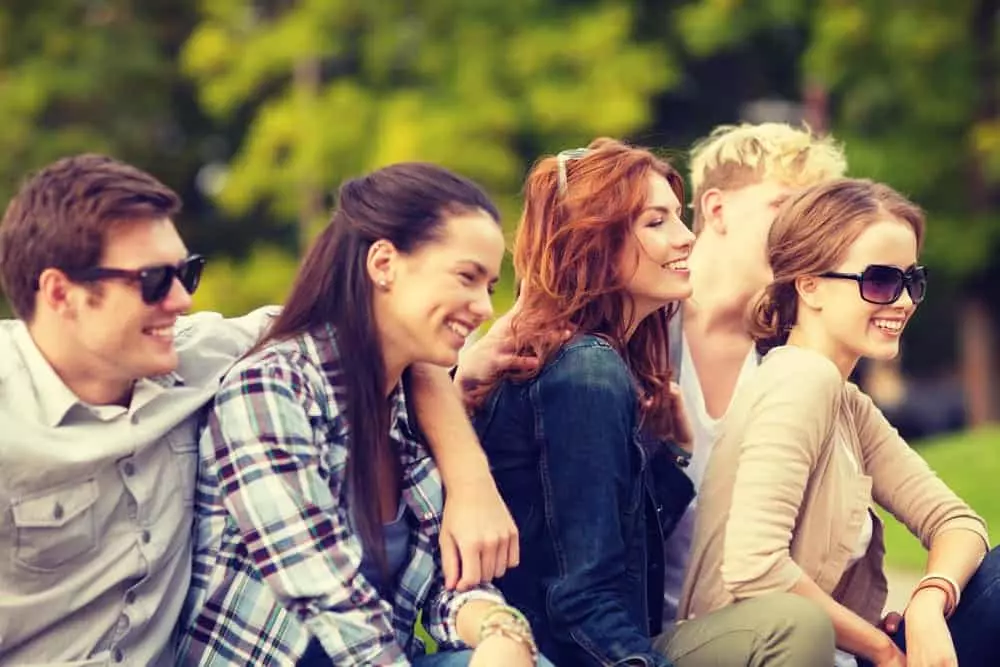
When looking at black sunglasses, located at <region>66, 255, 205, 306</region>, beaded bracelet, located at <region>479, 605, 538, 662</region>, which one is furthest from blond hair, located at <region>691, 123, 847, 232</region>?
black sunglasses, located at <region>66, 255, 205, 306</region>

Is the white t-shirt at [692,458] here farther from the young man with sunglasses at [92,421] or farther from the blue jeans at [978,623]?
the young man with sunglasses at [92,421]

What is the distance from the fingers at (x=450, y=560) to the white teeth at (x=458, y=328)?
379 mm

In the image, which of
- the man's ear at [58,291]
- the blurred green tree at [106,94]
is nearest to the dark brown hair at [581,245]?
the man's ear at [58,291]

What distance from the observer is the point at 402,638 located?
3.27 meters

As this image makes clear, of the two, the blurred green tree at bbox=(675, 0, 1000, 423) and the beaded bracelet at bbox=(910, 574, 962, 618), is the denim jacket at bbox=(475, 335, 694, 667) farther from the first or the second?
the blurred green tree at bbox=(675, 0, 1000, 423)

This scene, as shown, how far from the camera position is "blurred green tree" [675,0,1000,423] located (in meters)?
15.7

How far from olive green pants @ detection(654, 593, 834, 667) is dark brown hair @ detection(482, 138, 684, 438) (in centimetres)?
51

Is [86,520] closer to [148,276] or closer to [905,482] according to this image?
[148,276]

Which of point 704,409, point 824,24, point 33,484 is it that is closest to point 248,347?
point 33,484

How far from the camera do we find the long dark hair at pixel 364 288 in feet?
10.6

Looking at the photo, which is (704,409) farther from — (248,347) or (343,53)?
(343,53)

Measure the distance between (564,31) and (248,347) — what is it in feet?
45.3

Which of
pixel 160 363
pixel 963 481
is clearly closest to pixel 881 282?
pixel 160 363

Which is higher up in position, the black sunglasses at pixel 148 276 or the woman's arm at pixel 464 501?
the black sunglasses at pixel 148 276
